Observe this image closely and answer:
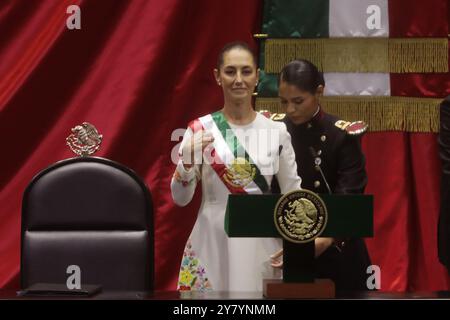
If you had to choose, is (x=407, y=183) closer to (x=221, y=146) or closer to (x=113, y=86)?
(x=221, y=146)

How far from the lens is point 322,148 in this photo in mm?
2557

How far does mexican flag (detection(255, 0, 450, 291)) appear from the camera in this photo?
309 cm

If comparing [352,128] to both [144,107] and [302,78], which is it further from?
[144,107]

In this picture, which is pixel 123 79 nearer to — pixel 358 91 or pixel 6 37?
pixel 6 37

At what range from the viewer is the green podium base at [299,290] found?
1562 mm

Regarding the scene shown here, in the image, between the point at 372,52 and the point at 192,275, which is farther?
the point at 372,52

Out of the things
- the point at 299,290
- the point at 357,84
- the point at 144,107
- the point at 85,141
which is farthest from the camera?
the point at 144,107

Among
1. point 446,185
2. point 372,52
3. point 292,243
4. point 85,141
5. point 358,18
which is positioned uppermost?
point 358,18

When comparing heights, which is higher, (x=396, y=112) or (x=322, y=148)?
(x=396, y=112)

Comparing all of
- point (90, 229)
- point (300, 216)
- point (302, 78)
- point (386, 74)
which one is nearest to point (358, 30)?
point (386, 74)

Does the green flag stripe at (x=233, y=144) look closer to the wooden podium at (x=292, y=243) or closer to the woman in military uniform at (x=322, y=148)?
the woman in military uniform at (x=322, y=148)

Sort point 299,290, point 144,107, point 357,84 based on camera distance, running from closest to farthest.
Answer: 1. point 299,290
2. point 357,84
3. point 144,107

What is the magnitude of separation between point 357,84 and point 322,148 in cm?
63
